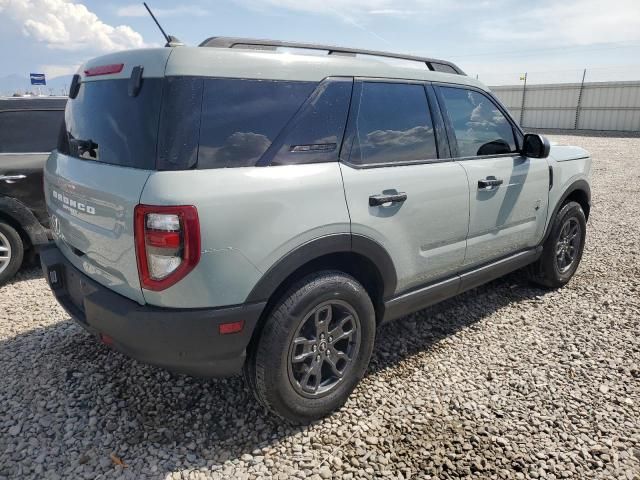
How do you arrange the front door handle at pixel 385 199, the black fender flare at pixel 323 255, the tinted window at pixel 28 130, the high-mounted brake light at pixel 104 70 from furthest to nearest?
the tinted window at pixel 28 130, the front door handle at pixel 385 199, the high-mounted brake light at pixel 104 70, the black fender flare at pixel 323 255

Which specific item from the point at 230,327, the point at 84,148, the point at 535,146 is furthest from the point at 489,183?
the point at 84,148

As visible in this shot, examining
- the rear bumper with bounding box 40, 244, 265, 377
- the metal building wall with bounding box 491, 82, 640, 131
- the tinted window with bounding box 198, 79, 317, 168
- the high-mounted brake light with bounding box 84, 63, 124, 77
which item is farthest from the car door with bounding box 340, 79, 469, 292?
the metal building wall with bounding box 491, 82, 640, 131

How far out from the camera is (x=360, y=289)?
2525 mm

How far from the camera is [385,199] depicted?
98.6 inches

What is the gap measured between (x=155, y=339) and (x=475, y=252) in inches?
86.8

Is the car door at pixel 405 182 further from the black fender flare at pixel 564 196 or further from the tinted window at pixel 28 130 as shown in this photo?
→ the tinted window at pixel 28 130

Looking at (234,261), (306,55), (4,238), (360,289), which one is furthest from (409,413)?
(4,238)

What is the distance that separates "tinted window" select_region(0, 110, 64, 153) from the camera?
177 inches

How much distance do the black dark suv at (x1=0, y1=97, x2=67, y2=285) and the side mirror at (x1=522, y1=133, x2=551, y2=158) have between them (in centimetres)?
436

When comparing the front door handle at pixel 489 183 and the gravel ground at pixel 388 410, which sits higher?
the front door handle at pixel 489 183

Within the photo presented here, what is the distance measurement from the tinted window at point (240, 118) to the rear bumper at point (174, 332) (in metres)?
0.66

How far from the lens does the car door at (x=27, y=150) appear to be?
14.3 feet

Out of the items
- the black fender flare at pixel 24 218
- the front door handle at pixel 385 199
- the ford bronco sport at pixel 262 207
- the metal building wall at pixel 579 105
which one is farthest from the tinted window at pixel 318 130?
the metal building wall at pixel 579 105

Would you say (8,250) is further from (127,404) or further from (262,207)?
(262,207)
